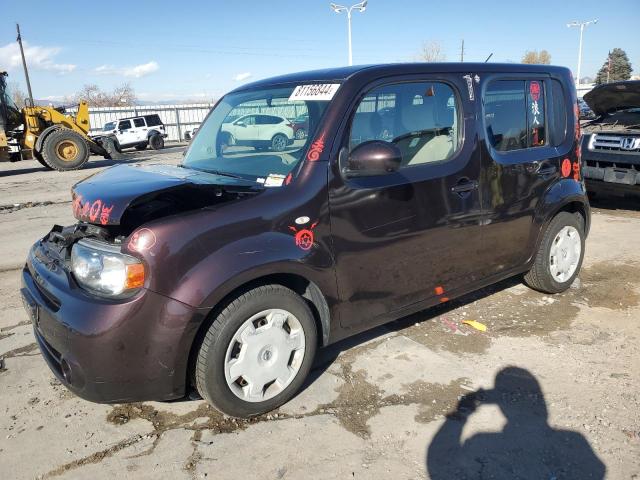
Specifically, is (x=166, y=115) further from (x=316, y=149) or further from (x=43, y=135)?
(x=316, y=149)

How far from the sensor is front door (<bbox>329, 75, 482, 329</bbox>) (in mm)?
2904

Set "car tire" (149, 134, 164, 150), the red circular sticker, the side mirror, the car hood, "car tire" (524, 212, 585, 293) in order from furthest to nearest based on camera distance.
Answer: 1. "car tire" (149, 134, 164, 150)
2. the car hood
3. "car tire" (524, 212, 585, 293)
4. the red circular sticker
5. the side mirror

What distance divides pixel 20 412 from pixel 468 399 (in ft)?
8.62

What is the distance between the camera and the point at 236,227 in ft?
8.19

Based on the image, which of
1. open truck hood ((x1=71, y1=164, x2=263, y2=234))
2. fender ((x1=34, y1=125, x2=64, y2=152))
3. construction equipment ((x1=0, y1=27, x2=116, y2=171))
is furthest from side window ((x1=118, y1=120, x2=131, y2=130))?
open truck hood ((x1=71, y1=164, x2=263, y2=234))

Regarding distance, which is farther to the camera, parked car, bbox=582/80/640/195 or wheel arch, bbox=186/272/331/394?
parked car, bbox=582/80/640/195

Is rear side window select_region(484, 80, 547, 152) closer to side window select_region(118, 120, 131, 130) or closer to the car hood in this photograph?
the car hood

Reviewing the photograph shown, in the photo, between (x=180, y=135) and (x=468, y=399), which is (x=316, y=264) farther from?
(x=180, y=135)

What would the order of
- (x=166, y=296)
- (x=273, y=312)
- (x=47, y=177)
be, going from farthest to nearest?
(x=47, y=177) → (x=273, y=312) → (x=166, y=296)

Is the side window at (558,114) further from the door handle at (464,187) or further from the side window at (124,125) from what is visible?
the side window at (124,125)

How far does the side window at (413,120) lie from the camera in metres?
3.02

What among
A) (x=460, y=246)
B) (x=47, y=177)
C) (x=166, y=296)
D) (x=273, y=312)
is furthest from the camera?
(x=47, y=177)

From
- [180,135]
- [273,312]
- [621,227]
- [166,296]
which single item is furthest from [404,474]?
[180,135]

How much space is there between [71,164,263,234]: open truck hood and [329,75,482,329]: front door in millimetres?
623
